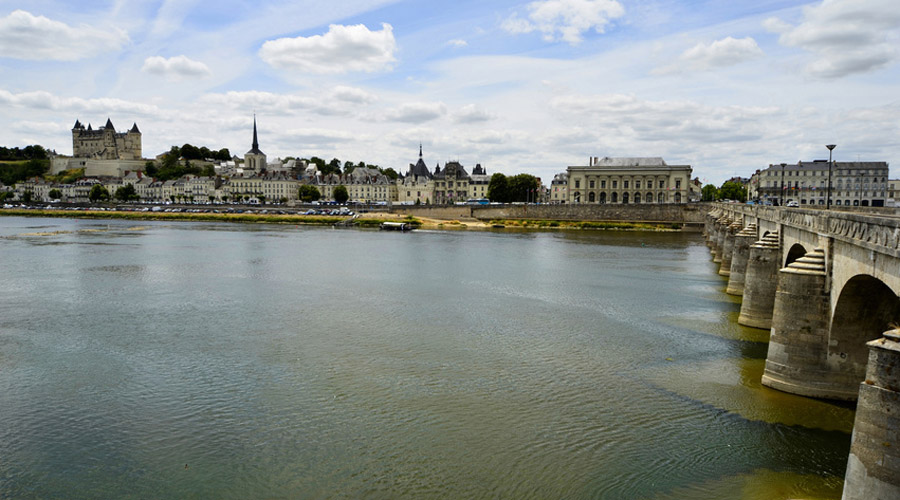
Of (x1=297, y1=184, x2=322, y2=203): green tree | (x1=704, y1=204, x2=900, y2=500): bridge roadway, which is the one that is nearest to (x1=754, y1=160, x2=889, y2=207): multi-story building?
(x1=704, y1=204, x2=900, y2=500): bridge roadway

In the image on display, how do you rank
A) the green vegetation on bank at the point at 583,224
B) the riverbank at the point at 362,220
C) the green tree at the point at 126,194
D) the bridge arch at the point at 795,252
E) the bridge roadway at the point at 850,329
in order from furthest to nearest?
the green tree at the point at 126,194
the riverbank at the point at 362,220
the green vegetation on bank at the point at 583,224
the bridge arch at the point at 795,252
the bridge roadway at the point at 850,329

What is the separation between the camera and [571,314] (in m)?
29.6

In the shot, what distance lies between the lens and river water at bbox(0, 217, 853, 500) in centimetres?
1339

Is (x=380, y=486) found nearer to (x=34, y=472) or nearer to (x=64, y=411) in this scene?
(x=34, y=472)

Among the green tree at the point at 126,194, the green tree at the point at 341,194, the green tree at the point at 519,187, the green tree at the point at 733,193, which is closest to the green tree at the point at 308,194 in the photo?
the green tree at the point at 341,194

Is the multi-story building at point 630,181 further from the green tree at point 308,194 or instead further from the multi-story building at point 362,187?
the green tree at point 308,194

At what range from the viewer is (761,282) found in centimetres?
2503

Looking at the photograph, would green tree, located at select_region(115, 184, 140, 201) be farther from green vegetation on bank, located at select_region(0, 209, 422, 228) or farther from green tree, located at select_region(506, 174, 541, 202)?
green tree, located at select_region(506, 174, 541, 202)

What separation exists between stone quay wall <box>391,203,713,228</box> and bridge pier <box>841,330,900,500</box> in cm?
8854

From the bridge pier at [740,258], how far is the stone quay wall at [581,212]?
2481 inches

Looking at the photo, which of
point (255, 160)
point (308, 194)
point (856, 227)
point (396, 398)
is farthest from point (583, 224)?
point (255, 160)

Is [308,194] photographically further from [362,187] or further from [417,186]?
[417,186]

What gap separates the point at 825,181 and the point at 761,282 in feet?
260

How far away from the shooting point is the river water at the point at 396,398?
13391 millimetres
